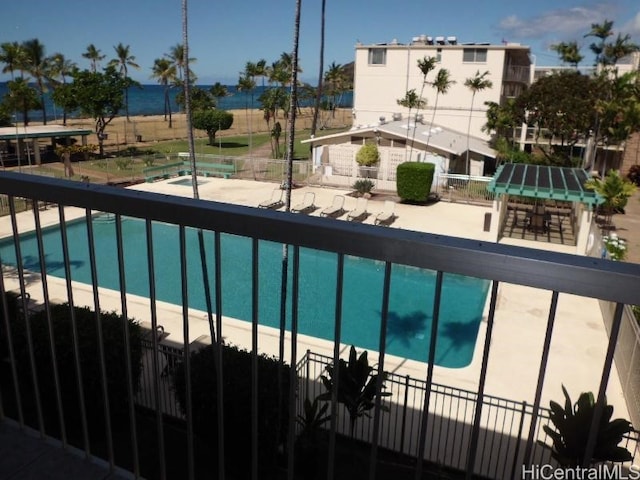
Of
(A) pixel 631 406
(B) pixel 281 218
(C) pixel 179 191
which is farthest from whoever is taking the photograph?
(C) pixel 179 191

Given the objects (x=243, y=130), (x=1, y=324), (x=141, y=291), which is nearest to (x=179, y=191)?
(x=141, y=291)

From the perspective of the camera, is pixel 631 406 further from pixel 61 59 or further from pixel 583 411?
pixel 61 59

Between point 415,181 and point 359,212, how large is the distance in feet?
11.2

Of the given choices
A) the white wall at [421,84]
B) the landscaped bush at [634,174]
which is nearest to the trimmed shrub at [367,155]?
the landscaped bush at [634,174]

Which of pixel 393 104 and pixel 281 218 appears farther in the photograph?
pixel 393 104

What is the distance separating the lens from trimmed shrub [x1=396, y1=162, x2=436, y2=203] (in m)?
21.3

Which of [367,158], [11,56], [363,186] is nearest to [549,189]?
[363,186]

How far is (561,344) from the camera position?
9.95 metres

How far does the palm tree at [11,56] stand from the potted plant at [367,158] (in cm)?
2665

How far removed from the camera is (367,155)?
2459 centimetres

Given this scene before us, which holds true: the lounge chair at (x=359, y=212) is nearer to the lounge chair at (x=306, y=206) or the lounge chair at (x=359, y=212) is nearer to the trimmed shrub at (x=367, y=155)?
the lounge chair at (x=306, y=206)

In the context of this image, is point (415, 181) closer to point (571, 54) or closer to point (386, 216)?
point (386, 216)

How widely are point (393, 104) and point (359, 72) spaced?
3.64 m

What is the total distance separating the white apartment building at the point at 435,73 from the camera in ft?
121
